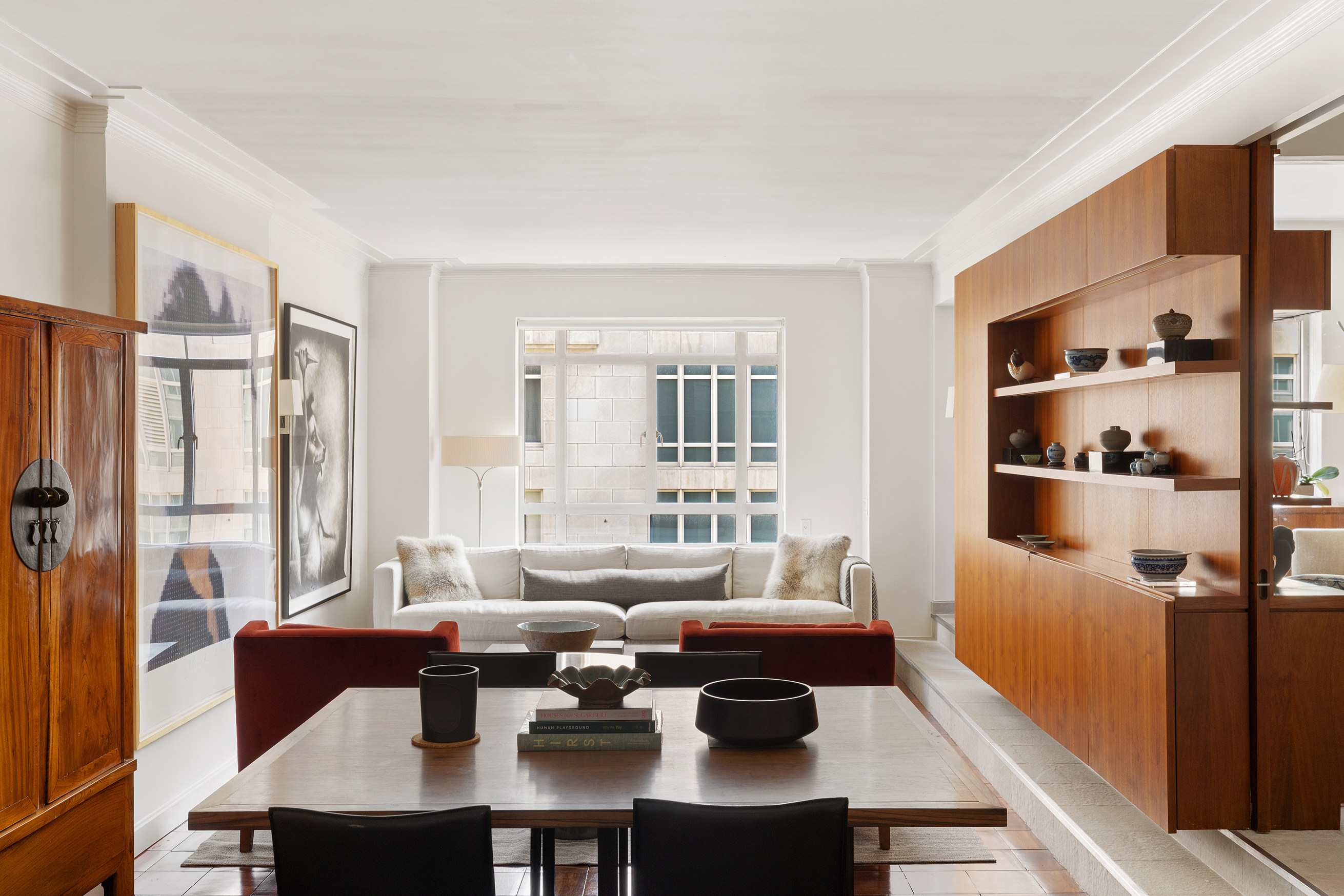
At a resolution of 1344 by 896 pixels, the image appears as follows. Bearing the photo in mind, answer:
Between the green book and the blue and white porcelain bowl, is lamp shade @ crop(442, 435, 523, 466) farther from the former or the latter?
the green book

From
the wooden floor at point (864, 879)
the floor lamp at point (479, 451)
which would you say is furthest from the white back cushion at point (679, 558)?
the wooden floor at point (864, 879)

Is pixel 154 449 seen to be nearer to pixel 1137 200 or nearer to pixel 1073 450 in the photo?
pixel 1137 200

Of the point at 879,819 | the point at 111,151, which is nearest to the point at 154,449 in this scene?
the point at 111,151

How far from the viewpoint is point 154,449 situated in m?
3.53

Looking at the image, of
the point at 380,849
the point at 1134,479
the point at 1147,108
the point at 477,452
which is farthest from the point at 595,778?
the point at 477,452

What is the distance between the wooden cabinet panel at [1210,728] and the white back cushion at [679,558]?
144 inches

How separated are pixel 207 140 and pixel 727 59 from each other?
7.24 ft

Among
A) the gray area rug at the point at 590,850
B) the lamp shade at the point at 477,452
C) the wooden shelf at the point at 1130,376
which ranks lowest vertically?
the gray area rug at the point at 590,850

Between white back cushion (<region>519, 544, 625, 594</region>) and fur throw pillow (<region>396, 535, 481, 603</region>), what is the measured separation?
0.44m

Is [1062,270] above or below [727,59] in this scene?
below

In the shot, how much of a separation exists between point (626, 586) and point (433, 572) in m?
1.22

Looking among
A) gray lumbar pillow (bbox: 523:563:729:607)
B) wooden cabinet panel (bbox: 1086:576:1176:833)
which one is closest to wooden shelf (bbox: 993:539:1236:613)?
wooden cabinet panel (bbox: 1086:576:1176:833)

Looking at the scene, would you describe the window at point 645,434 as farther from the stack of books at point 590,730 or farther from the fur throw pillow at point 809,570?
the stack of books at point 590,730

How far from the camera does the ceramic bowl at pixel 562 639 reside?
275 cm
